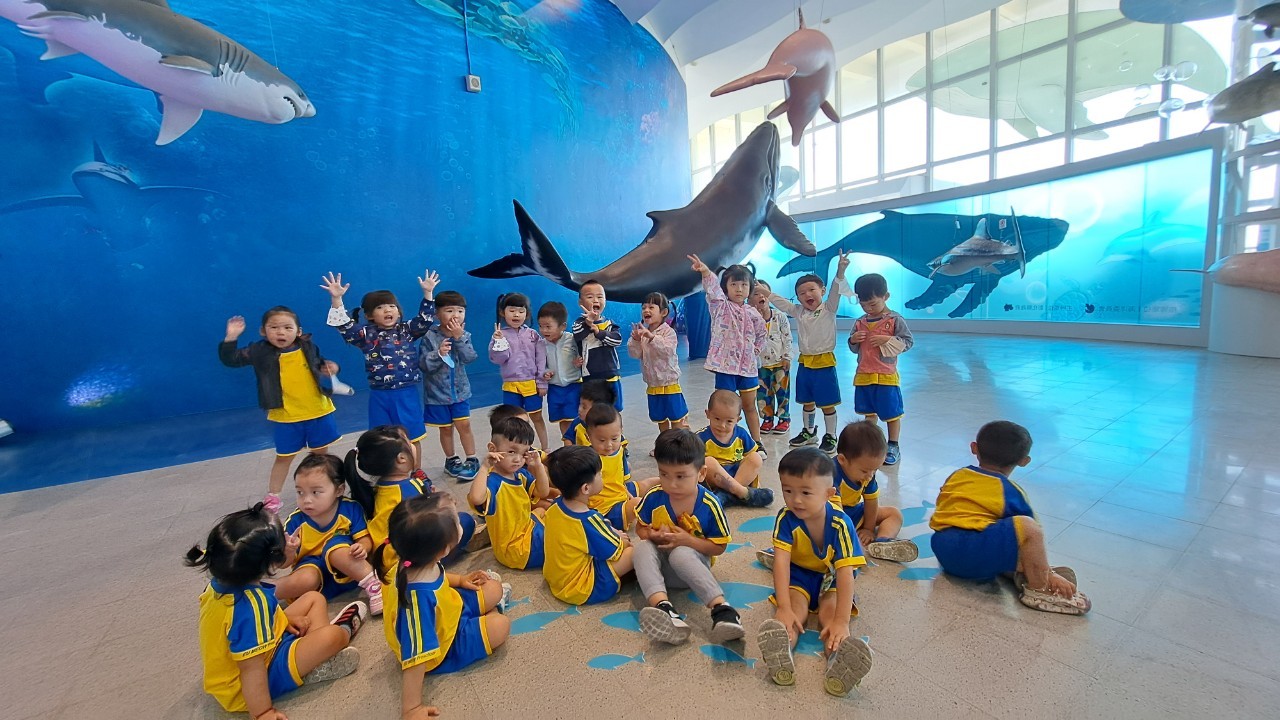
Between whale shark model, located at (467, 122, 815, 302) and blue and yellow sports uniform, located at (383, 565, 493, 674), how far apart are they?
164 inches

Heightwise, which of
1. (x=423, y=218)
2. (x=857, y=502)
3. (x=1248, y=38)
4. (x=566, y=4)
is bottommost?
(x=857, y=502)

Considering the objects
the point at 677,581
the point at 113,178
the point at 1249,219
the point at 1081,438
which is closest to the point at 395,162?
the point at 113,178

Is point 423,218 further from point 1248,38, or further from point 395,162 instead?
point 1248,38

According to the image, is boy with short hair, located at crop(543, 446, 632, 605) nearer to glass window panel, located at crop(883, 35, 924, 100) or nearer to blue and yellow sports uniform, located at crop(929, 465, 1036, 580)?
blue and yellow sports uniform, located at crop(929, 465, 1036, 580)

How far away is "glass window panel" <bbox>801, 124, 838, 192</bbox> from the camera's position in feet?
59.4

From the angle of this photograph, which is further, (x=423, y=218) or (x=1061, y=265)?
(x=1061, y=265)

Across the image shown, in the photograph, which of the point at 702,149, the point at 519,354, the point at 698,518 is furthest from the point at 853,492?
Result: the point at 702,149

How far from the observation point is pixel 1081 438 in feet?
12.8

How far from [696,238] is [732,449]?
414cm

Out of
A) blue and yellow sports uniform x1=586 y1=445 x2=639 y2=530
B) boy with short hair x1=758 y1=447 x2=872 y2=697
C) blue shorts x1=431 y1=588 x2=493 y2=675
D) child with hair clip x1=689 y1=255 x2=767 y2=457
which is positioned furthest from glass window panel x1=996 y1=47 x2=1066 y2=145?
blue shorts x1=431 y1=588 x2=493 y2=675

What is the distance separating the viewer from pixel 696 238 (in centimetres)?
681

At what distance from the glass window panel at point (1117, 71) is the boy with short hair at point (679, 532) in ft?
46.4

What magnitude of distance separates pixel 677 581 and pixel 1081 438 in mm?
3376

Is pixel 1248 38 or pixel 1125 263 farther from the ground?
pixel 1248 38
